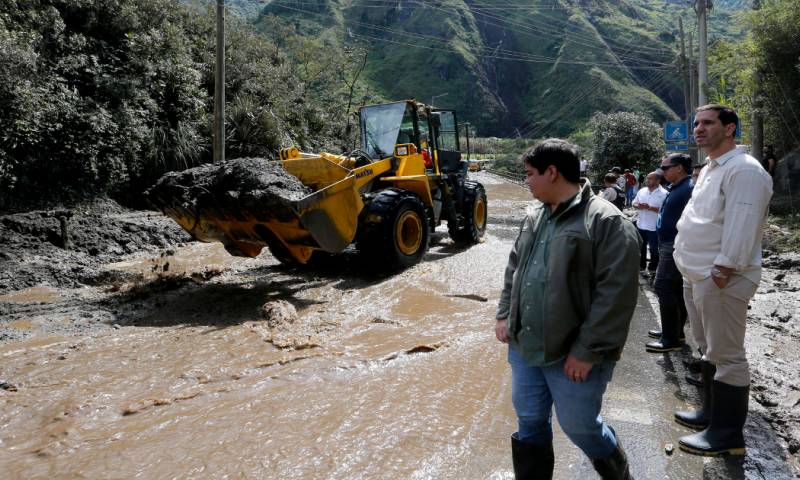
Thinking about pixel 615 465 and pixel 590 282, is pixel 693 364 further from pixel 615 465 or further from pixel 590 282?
pixel 590 282

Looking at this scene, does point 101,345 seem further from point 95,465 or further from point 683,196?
point 683,196

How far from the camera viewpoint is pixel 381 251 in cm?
824

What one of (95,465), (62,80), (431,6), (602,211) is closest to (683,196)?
(602,211)

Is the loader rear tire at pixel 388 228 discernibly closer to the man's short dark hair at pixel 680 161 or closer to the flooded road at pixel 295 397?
the flooded road at pixel 295 397

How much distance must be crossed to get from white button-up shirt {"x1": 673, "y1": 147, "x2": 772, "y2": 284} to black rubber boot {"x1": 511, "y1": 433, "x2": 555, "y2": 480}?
1.44 m

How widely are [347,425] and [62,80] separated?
42.3 ft

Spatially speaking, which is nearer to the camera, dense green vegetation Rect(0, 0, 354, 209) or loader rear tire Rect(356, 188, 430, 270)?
loader rear tire Rect(356, 188, 430, 270)

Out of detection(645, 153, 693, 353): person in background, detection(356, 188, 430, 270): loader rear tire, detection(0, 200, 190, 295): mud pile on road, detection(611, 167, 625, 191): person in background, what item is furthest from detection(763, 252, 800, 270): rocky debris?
detection(0, 200, 190, 295): mud pile on road

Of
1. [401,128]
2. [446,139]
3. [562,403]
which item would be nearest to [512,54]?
[446,139]

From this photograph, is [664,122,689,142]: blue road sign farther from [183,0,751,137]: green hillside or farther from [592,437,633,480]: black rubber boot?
[183,0,751,137]: green hillside

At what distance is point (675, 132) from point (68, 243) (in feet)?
51.0

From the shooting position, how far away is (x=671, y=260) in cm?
471

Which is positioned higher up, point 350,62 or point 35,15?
point 350,62

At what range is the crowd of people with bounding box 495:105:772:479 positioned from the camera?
2.24m
